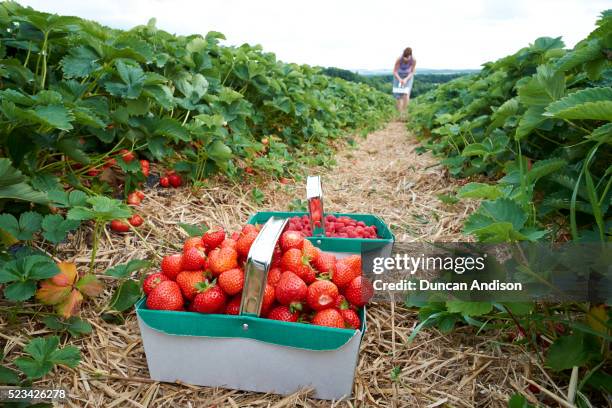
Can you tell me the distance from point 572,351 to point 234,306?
1035 mm

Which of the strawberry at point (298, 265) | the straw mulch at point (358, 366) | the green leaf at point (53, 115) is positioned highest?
the green leaf at point (53, 115)

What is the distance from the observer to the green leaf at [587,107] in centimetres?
103

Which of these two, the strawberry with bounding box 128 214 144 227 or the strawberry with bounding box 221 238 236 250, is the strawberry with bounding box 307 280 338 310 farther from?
the strawberry with bounding box 128 214 144 227

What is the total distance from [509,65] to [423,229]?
5.68ft

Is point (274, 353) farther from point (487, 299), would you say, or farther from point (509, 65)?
point (509, 65)

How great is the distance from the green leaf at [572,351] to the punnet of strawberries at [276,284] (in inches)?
23.1

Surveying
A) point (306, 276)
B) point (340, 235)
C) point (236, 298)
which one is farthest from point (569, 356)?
point (340, 235)

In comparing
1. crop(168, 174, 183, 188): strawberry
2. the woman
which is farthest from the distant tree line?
crop(168, 174, 183, 188): strawberry

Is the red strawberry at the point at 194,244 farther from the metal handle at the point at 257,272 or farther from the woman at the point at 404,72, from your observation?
the woman at the point at 404,72

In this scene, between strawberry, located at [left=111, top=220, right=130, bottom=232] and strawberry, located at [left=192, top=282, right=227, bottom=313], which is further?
strawberry, located at [left=111, top=220, right=130, bottom=232]

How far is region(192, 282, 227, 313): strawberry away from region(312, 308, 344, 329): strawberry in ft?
1.04

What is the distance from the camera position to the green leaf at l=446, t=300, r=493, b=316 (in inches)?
49.1

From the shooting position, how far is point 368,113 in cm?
1002

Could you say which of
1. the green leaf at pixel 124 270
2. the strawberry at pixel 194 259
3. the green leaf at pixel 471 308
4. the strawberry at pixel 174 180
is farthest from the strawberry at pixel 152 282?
the strawberry at pixel 174 180
